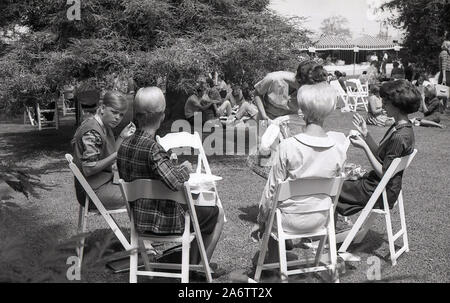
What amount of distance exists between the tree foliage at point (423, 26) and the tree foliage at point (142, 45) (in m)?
16.7

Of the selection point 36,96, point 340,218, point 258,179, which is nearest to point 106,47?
point 36,96

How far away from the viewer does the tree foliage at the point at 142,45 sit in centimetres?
849

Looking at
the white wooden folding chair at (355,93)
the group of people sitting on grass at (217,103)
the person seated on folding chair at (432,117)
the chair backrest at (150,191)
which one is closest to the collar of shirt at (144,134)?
the chair backrest at (150,191)

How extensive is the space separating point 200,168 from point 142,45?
170 inches

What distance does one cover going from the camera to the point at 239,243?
5.07 meters

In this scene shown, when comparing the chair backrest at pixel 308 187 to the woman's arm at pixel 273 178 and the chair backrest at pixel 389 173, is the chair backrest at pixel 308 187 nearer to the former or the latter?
the woman's arm at pixel 273 178

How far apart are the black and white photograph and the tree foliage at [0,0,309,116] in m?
0.03

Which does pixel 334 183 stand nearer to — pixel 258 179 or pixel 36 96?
pixel 258 179

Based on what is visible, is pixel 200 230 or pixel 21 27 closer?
pixel 200 230

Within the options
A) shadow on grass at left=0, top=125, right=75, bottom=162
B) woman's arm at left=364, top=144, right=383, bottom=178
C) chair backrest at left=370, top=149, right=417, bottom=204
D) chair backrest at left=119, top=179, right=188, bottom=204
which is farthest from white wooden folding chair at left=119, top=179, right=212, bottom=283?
shadow on grass at left=0, top=125, right=75, bottom=162

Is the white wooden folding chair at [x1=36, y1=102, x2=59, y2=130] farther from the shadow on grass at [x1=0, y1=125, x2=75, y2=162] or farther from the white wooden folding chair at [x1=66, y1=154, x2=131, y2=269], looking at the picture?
the white wooden folding chair at [x1=66, y1=154, x2=131, y2=269]

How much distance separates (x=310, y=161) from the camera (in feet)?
11.7

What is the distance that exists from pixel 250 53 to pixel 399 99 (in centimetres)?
456

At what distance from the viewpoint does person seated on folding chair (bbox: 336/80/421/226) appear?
437cm
